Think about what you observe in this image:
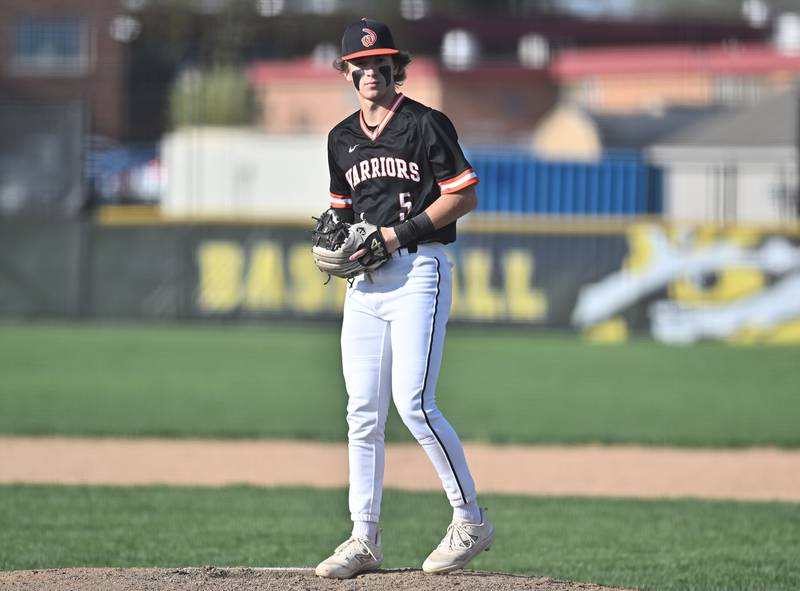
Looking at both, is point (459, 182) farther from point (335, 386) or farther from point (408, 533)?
point (335, 386)

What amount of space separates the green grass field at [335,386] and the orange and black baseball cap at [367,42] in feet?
21.2

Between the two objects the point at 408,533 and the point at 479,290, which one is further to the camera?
the point at 479,290

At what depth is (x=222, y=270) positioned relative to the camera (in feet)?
63.5

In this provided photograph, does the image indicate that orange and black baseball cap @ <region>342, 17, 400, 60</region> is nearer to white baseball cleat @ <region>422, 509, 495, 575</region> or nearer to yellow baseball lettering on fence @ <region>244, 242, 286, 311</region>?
white baseball cleat @ <region>422, 509, 495, 575</region>

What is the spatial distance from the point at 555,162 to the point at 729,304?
27.6 feet

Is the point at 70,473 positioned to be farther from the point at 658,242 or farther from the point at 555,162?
the point at 555,162

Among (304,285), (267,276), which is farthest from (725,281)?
(267,276)

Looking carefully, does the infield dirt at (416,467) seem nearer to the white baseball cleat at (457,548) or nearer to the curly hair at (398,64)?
the white baseball cleat at (457,548)

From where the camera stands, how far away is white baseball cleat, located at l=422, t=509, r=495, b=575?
5.49 m

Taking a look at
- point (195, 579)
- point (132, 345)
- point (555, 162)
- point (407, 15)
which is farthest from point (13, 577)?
point (407, 15)

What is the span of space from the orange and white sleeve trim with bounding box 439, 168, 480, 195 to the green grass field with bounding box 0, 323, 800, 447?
6313 mm

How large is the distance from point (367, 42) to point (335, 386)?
9580 mm

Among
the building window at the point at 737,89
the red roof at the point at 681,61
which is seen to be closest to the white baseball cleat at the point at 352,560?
the building window at the point at 737,89

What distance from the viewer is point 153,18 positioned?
3644 cm
